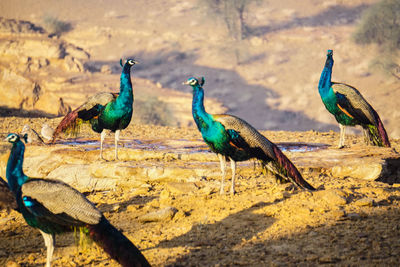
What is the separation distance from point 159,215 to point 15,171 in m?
2.19

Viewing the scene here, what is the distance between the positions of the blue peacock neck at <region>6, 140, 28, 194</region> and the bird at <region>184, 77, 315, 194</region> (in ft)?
8.04

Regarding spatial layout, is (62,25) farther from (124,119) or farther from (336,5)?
(124,119)

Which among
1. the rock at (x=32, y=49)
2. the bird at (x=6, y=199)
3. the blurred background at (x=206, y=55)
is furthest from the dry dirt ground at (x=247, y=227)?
the rock at (x=32, y=49)

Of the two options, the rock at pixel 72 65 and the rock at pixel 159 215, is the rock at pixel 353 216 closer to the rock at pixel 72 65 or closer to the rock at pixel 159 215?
the rock at pixel 159 215

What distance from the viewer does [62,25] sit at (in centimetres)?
4175

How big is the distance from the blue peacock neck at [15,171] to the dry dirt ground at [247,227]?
2.77ft

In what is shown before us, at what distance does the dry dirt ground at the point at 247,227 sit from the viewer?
17.3ft

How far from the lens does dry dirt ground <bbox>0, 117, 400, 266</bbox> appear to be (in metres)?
5.26

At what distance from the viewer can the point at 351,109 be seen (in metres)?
9.54

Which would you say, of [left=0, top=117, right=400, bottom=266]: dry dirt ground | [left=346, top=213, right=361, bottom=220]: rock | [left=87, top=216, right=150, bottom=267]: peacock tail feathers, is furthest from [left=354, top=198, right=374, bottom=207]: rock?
[left=87, top=216, right=150, bottom=267]: peacock tail feathers

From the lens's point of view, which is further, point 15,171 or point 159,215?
point 159,215

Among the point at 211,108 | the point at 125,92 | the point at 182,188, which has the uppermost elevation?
the point at 211,108

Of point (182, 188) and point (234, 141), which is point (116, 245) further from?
point (182, 188)

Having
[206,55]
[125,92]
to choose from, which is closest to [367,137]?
[125,92]
